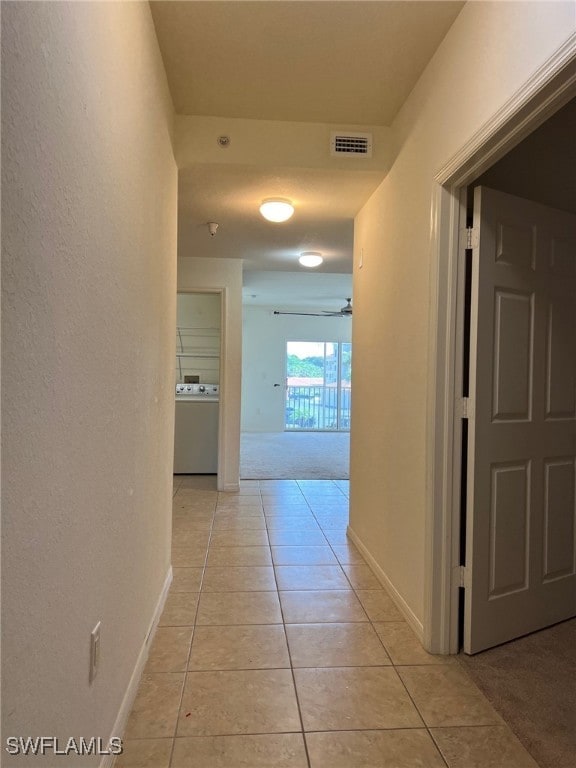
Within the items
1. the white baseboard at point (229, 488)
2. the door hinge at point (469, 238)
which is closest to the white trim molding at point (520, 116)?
the door hinge at point (469, 238)

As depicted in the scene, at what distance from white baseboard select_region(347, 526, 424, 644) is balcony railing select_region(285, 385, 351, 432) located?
21.4 feet

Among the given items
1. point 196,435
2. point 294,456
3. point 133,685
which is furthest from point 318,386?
point 133,685

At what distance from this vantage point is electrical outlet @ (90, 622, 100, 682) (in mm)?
1131

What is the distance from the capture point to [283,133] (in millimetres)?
2418

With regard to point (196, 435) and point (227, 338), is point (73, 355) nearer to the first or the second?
point (227, 338)

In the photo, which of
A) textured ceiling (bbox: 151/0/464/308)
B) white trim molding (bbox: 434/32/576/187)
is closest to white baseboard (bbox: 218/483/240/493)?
textured ceiling (bbox: 151/0/464/308)

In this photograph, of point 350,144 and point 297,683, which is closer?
point 297,683

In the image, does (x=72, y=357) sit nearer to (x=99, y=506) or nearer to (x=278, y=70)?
(x=99, y=506)

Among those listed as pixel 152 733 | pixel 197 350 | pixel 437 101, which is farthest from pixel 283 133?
pixel 197 350

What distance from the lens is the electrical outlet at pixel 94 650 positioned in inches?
44.5

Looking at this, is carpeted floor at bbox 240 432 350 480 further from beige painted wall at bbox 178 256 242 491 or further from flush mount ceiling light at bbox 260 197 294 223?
flush mount ceiling light at bbox 260 197 294 223

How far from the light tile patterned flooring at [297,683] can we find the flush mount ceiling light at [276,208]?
222cm

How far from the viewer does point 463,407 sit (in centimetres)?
188

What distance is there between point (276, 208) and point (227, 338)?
1.91 meters
